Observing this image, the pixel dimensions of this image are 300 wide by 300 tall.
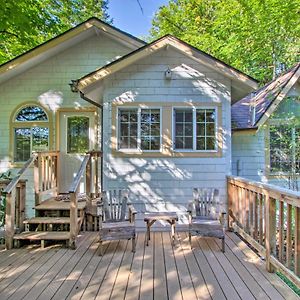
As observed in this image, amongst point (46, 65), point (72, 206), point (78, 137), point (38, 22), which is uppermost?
point (38, 22)

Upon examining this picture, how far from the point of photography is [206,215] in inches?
228

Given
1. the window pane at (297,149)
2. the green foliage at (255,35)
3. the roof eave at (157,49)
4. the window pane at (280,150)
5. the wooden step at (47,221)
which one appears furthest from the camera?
the green foliage at (255,35)

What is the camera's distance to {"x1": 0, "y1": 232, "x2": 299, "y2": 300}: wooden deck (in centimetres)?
327

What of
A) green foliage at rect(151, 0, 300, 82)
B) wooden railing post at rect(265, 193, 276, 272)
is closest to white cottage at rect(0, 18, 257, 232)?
wooden railing post at rect(265, 193, 276, 272)

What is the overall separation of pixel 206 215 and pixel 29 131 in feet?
17.7

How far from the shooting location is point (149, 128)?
634 cm

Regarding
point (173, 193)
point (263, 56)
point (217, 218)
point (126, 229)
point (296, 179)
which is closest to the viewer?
point (126, 229)

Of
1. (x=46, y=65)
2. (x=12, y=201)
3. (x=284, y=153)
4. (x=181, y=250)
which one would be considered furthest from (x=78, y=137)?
(x=284, y=153)

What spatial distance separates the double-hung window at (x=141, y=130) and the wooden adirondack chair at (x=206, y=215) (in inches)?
54.1

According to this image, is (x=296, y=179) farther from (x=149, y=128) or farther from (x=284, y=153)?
(x=149, y=128)

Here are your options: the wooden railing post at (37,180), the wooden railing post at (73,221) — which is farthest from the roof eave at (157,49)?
the wooden railing post at (73,221)

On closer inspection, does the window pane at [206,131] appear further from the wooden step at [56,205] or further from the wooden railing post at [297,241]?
the wooden railing post at [297,241]

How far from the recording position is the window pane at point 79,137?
8148 mm

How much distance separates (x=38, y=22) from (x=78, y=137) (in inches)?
144
